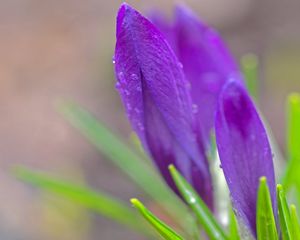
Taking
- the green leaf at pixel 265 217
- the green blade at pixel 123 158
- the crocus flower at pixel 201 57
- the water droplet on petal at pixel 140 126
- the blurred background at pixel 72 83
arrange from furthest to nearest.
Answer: the blurred background at pixel 72 83, the green blade at pixel 123 158, the crocus flower at pixel 201 57, the water droplet on petal at pixel 140 126, the green leaf at pixel 265 217

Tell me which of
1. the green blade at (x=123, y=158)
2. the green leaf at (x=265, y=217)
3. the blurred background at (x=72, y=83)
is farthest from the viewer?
the blurred background at (x=72, y=83)

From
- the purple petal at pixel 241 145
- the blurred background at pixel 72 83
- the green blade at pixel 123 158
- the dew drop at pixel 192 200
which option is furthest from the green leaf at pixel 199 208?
the blurred background at pixel 72 83

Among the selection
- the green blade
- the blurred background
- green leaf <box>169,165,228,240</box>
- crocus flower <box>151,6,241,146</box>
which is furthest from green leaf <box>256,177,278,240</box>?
the blurred background

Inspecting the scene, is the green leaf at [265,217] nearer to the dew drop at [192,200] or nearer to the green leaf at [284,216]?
the green leaf at [284,216]

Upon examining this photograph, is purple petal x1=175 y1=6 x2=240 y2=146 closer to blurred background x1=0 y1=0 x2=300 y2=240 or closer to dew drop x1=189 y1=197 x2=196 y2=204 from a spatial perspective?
dew drop x1=189 y1=197 x2=196 y2=204

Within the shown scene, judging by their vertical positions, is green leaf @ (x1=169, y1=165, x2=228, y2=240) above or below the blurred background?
below

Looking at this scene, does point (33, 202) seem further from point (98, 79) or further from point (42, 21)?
point (42, 21)

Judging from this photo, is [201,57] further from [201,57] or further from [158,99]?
[158,99]

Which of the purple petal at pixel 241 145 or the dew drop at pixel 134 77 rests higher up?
the dew drop at pixel 134 77
